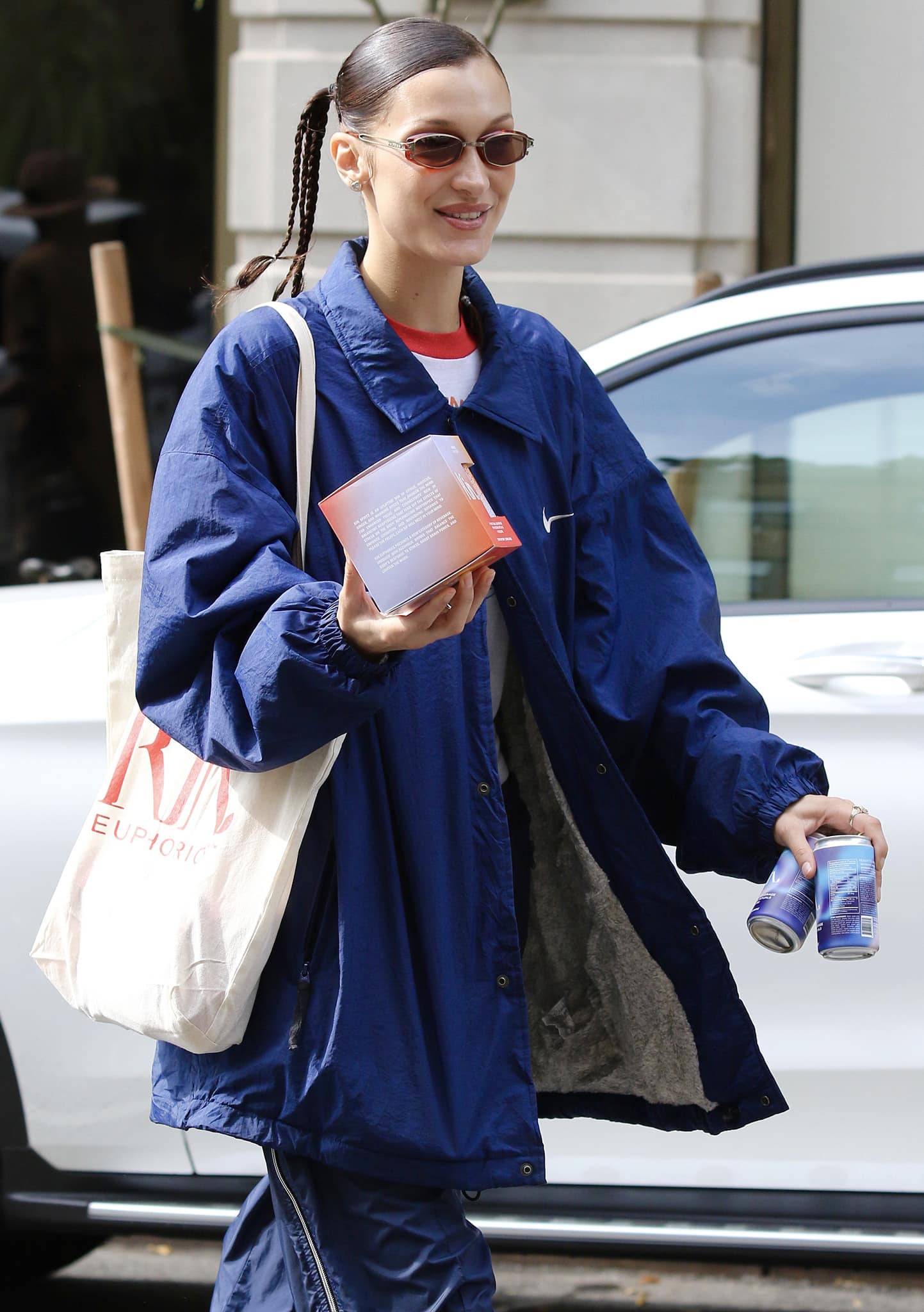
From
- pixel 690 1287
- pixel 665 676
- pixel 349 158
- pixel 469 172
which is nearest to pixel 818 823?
pixel 665 676

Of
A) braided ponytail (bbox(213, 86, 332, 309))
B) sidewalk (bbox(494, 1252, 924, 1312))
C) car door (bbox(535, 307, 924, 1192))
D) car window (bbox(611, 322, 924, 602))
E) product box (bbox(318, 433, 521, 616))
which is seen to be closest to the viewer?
product box (bbox(318, 433, 521, 616))

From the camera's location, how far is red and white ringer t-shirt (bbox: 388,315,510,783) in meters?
2.01

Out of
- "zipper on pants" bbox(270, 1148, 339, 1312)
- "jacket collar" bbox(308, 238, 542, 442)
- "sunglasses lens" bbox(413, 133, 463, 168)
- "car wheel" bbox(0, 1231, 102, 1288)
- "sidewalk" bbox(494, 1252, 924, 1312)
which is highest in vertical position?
"sunglasses lens" bbox(413, 133, 463, 168)

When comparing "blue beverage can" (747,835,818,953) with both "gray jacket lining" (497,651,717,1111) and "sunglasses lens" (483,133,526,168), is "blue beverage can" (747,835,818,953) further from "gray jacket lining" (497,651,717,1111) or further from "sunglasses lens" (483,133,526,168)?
"sunglasses lens" (483,133,526,168)

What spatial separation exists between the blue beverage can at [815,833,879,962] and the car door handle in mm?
977

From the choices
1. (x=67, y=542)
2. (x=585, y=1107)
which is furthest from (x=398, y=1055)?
(x=67, y=542)

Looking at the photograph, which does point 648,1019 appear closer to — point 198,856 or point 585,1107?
point 585,1107

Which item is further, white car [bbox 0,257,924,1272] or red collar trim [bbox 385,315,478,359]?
white car [bbox 0,257,924,1272]

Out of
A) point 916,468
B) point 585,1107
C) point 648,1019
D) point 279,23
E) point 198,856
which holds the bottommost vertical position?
point 585,1107

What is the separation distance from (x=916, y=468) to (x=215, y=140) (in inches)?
176

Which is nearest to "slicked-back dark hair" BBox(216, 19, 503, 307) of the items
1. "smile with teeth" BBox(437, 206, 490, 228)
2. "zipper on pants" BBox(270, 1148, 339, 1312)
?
"smile with teeth" BBox(437, 206, 490, 228)

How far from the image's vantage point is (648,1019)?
83.2 inches

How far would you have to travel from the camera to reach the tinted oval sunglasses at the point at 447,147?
1893 mm

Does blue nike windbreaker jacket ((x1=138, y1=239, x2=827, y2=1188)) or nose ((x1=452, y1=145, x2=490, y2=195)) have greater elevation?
nose ((x1=452, y1=145, x2=490, y2=195))
